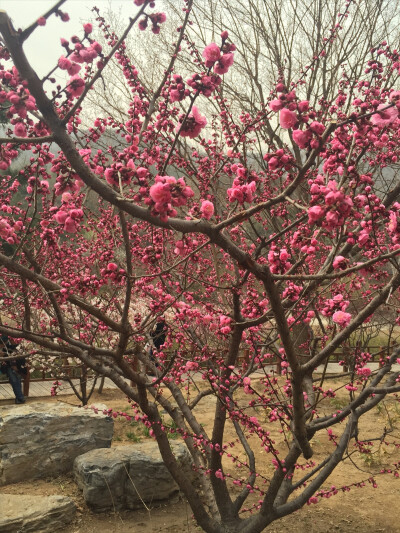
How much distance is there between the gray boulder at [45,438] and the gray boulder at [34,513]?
3.40 ft

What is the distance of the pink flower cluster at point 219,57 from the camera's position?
6.93 feet

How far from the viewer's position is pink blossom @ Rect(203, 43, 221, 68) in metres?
2.10

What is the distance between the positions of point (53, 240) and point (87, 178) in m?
1.10

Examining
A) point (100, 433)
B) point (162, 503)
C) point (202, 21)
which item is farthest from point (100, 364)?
point (202, 21)

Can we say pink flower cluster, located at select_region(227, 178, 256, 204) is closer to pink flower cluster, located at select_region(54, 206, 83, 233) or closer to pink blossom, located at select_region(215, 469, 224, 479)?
pink flower cluster, located at select_region(54, 206, 83, 233)

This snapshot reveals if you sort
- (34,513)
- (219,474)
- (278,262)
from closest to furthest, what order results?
(278,262) → (219,474) → (34,513)

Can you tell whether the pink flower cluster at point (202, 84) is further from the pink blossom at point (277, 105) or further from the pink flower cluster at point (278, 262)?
the pink flower cluster at point (278, 262)

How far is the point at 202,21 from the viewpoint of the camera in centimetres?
905

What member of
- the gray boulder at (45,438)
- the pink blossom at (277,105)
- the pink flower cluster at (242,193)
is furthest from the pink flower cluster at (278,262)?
the gray boulder at (45,438)

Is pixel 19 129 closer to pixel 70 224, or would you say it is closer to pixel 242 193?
pixel 70 224

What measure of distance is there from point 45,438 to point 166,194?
5187 mm

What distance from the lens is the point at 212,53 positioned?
2.11 m

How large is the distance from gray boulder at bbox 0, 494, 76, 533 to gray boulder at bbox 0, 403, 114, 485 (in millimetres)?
1036

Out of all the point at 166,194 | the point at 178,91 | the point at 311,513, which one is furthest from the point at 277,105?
the point at 311,513
